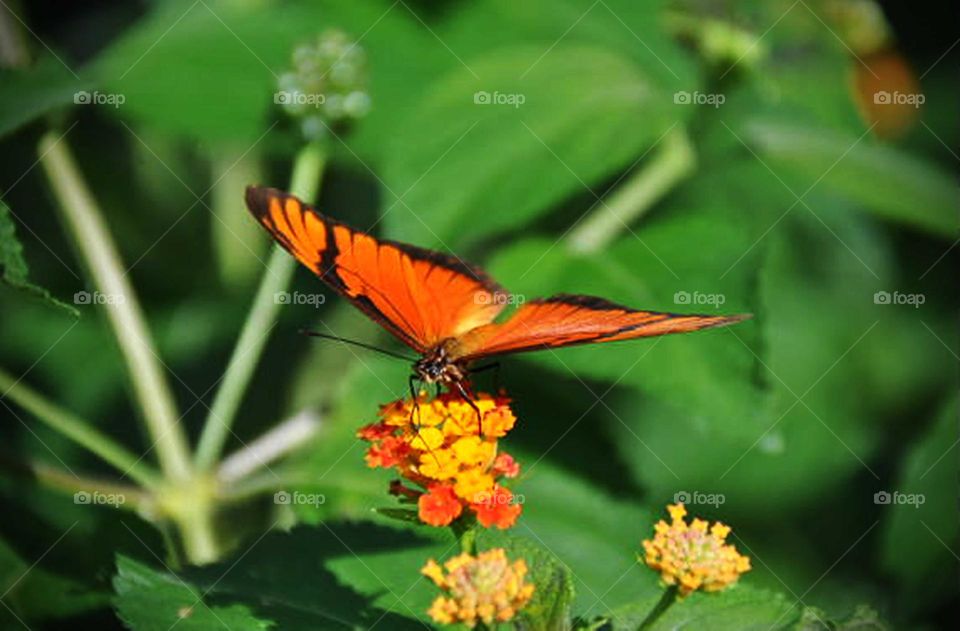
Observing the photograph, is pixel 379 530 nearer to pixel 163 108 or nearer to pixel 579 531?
pixel 579 531

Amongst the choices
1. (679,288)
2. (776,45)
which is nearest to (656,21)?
(776,45)
